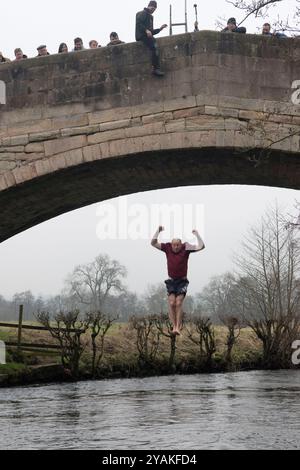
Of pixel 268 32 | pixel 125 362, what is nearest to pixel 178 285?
pixel 268 32

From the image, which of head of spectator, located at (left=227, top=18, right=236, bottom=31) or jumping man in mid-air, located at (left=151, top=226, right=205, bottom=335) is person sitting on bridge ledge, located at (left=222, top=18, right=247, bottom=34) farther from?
jumping man in mid-air, located at (left=151, top=226, right=205, bottom=335)

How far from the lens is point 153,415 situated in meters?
12.3

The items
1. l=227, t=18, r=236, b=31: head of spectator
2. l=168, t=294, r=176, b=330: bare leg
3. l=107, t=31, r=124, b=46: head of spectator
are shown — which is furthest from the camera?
l=107, t=31, r=124, b=46: head of spectator

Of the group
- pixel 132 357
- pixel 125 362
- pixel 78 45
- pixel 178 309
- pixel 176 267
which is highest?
pixel 78 45

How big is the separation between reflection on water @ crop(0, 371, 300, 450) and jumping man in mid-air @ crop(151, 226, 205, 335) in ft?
7.15

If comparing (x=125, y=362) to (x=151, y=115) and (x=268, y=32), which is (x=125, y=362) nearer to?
(x=151, y=115)

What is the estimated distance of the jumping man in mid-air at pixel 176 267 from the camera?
7223 millimetres

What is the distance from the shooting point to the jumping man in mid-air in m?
7.22

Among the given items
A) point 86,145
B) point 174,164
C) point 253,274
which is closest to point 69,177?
point 86,145

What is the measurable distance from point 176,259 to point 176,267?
0.26 feet

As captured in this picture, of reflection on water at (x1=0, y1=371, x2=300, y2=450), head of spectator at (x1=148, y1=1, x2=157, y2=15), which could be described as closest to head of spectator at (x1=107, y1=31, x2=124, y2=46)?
head of spectator at (x1=148, y1=1, x2=157, y2=15)

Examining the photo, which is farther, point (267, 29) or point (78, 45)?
point (78, 45)

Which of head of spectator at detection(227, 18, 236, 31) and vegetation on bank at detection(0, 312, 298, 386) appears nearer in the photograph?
head of spectator at detection(227, 18, 236, 31)

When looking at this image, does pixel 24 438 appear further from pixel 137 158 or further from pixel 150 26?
pixel 150 26
